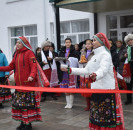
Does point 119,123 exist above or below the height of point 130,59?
below

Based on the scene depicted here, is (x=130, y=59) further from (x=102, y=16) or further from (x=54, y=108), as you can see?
(x=102, y=16)

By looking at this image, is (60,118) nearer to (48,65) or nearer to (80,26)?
(48,65)

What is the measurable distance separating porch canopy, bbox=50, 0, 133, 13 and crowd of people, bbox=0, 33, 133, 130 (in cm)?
187

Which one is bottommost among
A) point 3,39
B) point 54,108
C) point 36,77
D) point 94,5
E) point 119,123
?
point 54,108

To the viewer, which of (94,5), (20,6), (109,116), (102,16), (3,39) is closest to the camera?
(109,116)

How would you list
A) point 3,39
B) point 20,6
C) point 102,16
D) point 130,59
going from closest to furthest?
point 130,59 → point 102,16 → point 20,6 → point 3,39

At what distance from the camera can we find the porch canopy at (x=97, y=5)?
9.05m

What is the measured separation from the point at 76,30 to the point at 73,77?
6.48 metres

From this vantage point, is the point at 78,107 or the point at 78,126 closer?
the point at 78,126

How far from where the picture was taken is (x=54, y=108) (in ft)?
23.4

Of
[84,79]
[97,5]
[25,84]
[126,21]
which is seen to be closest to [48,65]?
[84,79]

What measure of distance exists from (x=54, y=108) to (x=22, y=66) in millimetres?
2443

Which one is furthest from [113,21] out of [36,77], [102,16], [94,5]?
[36,77]

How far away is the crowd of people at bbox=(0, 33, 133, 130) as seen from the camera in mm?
3979
